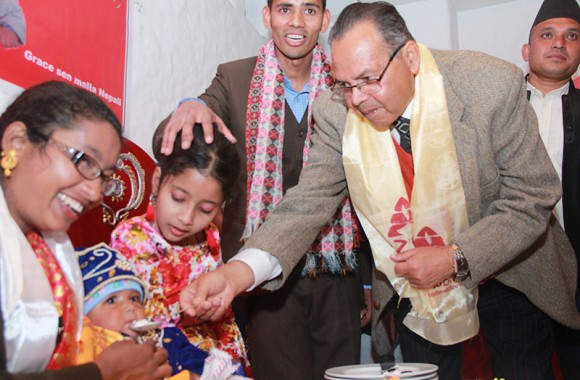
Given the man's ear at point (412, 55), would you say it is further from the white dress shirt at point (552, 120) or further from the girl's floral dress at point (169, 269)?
the white dress shirt at point (552, 120)

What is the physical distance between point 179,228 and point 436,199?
0.81 metres

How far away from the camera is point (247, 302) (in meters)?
2.29

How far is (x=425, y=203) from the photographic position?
1.90 m

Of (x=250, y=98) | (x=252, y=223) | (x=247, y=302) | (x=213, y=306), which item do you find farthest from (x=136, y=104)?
(x=213, y=306)

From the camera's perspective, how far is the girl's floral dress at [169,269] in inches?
66.0

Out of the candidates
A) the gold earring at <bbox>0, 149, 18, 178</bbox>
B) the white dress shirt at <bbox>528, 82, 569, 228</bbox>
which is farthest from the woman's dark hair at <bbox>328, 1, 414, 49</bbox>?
the white dress shirt at <bbox>528, 82, 569, 228</bbox>

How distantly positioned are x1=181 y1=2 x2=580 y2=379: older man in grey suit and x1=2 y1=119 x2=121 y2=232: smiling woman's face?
518 mm

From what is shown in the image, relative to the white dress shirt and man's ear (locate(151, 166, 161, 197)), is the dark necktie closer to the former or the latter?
man's ear (locate(151, 166, 161, 197))

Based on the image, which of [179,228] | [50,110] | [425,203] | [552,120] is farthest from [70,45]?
[552,120]

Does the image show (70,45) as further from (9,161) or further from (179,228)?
(9,161)

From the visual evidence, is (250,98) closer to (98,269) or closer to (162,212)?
(162,212)

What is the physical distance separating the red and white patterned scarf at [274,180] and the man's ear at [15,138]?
1.22 metres

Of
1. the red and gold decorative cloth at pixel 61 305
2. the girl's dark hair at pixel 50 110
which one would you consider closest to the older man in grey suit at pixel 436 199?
the red and gold decorative cloth at pixel 61 305

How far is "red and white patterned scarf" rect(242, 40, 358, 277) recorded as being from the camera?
230 cm
